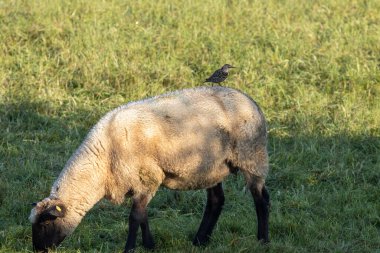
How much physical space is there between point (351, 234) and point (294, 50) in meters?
4.92

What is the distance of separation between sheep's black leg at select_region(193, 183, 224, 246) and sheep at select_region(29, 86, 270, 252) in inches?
2.2

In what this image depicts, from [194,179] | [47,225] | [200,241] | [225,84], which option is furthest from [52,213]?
[225,84]

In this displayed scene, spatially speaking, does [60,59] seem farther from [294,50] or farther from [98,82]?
[294,50]

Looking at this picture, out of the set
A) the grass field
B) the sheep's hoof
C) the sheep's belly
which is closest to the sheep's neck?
the grass field

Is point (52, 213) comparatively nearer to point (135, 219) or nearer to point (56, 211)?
point (56, 211)

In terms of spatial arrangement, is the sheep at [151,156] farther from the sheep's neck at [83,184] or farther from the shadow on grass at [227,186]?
the shadow on grass at [227,186]

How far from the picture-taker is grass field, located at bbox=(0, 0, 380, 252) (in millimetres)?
7539

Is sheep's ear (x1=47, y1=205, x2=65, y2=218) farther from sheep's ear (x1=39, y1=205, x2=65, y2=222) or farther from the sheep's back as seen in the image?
the sheep's back

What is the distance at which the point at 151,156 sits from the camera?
6.61 meters

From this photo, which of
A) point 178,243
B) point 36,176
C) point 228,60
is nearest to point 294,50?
point 228,60

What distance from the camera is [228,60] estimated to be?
1168 centimetres

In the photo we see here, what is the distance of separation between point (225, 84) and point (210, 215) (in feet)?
13.4

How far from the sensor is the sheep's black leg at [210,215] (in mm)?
7160

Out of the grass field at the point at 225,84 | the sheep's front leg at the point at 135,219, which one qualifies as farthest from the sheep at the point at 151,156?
the grass field at the point at 225,84
